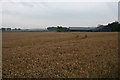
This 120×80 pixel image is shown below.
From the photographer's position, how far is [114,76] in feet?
22.4

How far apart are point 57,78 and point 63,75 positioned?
1.80ft

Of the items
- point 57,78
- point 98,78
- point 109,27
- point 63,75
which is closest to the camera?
point 98,78

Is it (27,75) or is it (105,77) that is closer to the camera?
A: (105,77)

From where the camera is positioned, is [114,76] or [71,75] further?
[71,75]

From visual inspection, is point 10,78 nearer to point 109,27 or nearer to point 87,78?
point 87,78

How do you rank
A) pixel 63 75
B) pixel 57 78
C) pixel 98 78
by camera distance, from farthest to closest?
pixel 63 75 → pixel 57 78 → pixel 98 78

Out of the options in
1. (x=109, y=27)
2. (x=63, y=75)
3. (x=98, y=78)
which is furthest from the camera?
(x=109, y=27)

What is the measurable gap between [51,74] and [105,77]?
240 centimetres

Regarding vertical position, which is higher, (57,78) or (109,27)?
(109,27)

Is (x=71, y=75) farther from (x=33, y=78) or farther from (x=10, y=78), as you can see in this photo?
(x=10, y=78)

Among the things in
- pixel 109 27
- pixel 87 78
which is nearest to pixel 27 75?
pixel 87 78

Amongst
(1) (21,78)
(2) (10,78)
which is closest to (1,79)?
(2) (10,78)

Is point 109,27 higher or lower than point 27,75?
higher

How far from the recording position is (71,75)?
7660 millimetres
